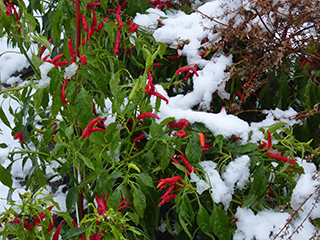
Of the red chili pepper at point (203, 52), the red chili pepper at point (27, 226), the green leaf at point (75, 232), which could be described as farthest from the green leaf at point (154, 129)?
the red chili pepper at point (203, 52)

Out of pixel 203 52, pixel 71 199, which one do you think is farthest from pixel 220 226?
pixel 203 52

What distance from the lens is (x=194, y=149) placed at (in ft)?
4.04

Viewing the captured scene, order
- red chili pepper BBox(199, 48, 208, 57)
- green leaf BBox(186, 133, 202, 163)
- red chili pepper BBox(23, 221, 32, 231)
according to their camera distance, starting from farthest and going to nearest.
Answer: red chili pepper BBox(199, 48, 208, 57) → green leaf BBox(186, 133, 202, 163) → red chili pepper BBox(23, 221, 32, 231)

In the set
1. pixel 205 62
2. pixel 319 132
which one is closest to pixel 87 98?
pixel 205 62

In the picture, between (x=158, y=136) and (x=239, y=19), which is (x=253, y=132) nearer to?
(x=158, y=136)

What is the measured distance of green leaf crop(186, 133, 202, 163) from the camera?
1.23 metres

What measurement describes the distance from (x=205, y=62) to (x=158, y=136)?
0.70 m

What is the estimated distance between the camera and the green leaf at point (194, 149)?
4.04 feet

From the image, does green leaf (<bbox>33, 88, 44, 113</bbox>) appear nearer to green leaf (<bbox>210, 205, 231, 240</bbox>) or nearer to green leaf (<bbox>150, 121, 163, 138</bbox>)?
green leaf (<bbox>150, 121, 163, 138</bbox>)

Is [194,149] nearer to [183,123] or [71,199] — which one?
[183,123]

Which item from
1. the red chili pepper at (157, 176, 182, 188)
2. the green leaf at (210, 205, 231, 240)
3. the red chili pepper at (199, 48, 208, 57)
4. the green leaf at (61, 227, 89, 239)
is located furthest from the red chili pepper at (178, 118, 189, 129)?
the red chili pepper at (199, 48, 208, 57)

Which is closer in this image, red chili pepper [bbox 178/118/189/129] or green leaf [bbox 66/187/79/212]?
red chili pepper [bbox 178/118/189/129]

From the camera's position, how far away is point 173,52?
6.35 ft

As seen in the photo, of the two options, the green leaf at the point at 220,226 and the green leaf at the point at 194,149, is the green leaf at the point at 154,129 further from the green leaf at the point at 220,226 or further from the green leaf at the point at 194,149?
the green leaf at the point at 220,226
